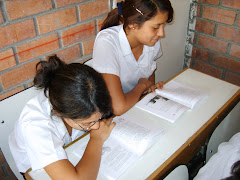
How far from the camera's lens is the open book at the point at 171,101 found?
1194 mm

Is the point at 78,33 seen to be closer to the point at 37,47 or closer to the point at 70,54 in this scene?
the point at 70,54

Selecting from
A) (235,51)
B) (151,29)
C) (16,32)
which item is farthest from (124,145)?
(235,51)

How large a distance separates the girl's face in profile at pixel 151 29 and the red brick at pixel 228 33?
85 cm

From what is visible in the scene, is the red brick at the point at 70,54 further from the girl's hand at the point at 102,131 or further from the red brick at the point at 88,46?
the girl's hand at the point at 102,131

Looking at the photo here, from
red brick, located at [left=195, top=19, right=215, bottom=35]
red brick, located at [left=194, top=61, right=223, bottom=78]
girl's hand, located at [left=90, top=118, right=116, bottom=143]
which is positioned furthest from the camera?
red brick, located at [left=194, top=61, right=223, bottom=78]

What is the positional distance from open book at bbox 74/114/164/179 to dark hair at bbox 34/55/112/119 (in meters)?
0.17

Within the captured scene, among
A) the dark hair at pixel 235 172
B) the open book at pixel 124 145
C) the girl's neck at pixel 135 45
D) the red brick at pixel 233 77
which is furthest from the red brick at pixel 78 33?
the red brick at pixel 233 77

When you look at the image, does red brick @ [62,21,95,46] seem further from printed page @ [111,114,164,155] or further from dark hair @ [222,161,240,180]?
dark hair @ [222,161,240,180]

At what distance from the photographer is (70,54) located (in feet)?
4.63

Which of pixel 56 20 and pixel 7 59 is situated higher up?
pixel 56 20

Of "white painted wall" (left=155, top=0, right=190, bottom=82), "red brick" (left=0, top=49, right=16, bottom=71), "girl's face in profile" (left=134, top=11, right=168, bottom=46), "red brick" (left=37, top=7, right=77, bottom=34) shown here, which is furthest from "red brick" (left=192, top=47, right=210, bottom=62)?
"red brick" (left=0, top=49, right=16, bottom=71)

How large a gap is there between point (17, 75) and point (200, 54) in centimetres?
162

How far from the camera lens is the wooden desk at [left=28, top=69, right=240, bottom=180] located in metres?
0.94

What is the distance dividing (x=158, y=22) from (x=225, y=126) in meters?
0.61
